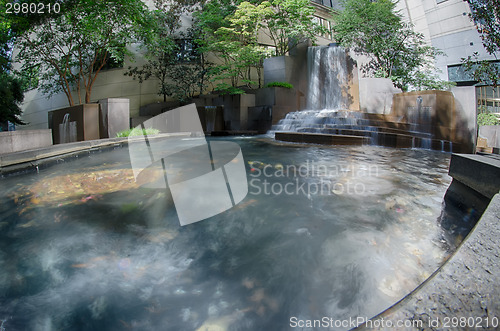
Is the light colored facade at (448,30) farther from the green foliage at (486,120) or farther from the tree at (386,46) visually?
the tree at (386,46)

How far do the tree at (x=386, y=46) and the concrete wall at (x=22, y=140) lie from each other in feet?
51.1

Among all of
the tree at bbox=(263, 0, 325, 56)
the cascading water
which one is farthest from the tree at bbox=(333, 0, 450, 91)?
the tree at bbox=(263, 0, 325, 56)

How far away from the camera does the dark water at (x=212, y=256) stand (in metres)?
1.56

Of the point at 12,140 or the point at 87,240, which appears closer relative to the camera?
the point at 87,240

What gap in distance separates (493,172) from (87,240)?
340 centimetres

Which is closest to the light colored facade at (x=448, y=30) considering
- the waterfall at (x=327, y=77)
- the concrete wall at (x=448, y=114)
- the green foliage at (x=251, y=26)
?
the waterfall at (x=327, y=77)

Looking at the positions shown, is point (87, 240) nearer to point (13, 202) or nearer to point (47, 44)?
point (13, 202)

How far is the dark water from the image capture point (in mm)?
1562

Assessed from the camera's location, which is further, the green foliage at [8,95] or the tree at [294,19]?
the green foliage at [8,95]

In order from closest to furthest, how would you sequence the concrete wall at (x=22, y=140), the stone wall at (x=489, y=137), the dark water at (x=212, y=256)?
1. the dark water at (x=212, y=256)
2. the concrete wall at (x=22, y=140)
3. the stone wall at (x=489, y=137)

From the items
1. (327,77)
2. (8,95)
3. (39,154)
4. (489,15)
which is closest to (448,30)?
(327,77)

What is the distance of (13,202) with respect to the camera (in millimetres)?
3365

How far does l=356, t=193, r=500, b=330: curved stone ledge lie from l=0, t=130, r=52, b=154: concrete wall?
7574mm

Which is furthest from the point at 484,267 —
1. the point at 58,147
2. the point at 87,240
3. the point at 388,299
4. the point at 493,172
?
the point at 58,147
